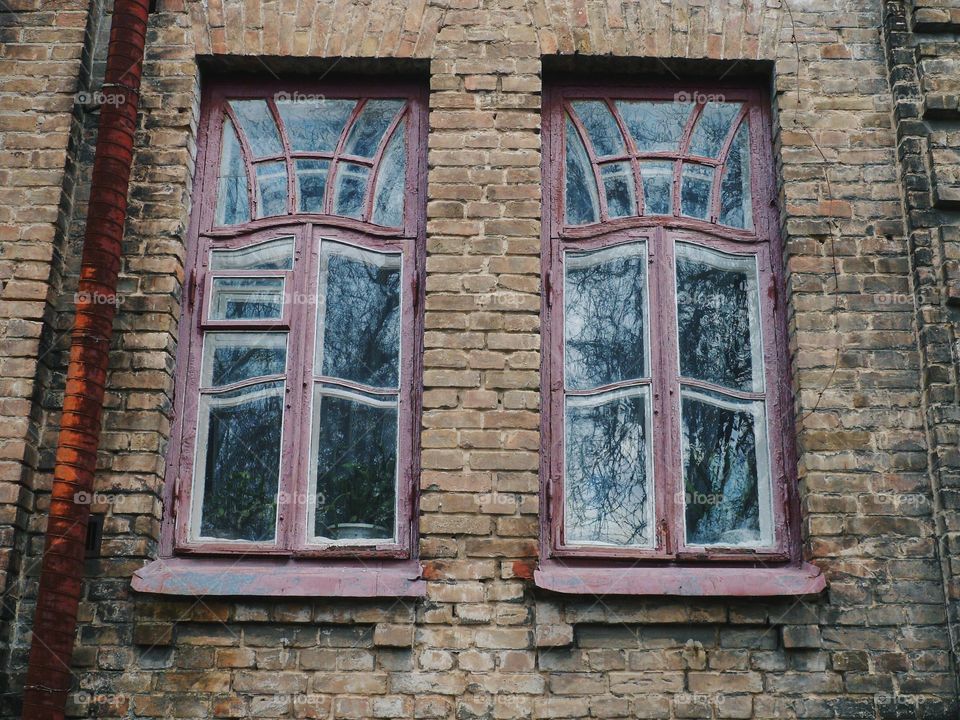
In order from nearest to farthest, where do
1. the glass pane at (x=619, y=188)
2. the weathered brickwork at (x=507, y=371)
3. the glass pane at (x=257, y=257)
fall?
the weathered brickwork at (x=507, y=371), the glass pane at (x=257, y=257), the glass pane at (x=619, y=188)

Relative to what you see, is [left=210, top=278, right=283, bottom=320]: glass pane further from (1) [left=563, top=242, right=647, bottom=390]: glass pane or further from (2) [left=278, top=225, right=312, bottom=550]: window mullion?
(1) [left=563, top=242, right=647, bottom=390]: glass pane

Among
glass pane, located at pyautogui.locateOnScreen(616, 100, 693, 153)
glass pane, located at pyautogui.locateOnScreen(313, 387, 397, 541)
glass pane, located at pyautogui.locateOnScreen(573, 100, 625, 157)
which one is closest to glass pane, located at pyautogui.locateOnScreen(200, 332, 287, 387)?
glass pane, located at pyautogui.locateOnScreen(313, 387, 397, 541)

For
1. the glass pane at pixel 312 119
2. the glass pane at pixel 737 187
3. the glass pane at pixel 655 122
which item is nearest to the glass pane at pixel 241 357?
the glass pane at pixel 312 119

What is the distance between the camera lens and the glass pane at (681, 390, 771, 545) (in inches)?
Answer: 193

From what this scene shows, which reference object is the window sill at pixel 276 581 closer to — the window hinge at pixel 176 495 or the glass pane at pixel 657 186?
the window hinge at pixel 176 495

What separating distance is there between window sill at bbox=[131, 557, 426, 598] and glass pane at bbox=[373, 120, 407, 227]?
5.46 ft

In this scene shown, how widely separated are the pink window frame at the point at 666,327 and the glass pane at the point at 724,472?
0.16ft

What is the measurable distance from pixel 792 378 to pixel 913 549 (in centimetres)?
88

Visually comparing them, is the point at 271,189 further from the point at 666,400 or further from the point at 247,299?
the point at 666,400

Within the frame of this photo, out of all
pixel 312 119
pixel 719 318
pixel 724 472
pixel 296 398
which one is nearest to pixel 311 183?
pixel 312 119

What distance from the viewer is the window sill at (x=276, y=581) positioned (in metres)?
4.59

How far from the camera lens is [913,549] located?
4.67m

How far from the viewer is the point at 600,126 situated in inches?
218

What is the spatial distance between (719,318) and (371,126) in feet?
6.28
